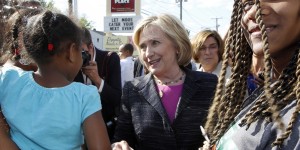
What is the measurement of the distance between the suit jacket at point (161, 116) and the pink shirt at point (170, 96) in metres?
0.05

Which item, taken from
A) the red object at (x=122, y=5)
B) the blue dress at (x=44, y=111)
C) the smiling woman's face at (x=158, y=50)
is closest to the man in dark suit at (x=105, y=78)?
the smiling woman's face at (x=158, y=50)

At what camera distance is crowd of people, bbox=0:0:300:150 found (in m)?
1.08

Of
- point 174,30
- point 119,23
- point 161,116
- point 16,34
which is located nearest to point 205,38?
point 174,30

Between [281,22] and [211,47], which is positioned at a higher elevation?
[281,22]

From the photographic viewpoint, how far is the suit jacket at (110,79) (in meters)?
3.08

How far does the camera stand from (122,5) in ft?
31.8

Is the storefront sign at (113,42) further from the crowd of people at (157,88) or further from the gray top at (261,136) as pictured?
the gray top at (261,136)

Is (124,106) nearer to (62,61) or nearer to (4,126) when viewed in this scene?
(62,61)

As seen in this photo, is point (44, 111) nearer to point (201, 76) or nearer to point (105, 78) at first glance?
point (201, 76)

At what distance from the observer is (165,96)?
2.53 meters

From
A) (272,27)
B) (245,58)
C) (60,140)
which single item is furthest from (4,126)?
(272,27)

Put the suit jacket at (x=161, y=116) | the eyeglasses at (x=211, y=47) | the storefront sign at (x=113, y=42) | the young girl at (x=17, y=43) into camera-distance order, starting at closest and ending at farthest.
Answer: the young girl at (x=17, y=43) → the suit jacket at (x=161, y=116) → the eyeglasses at (x=211, y=47) → the storefront sign at (x=113, y=42)

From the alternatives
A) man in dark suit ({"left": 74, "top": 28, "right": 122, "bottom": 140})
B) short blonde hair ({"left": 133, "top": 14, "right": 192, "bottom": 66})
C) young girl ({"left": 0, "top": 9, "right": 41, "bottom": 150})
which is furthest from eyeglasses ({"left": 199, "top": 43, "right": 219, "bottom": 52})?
young girl ({"left": 0, "top": 9, "right": 41, "bottom": 150})

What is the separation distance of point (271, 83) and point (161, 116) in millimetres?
1274
